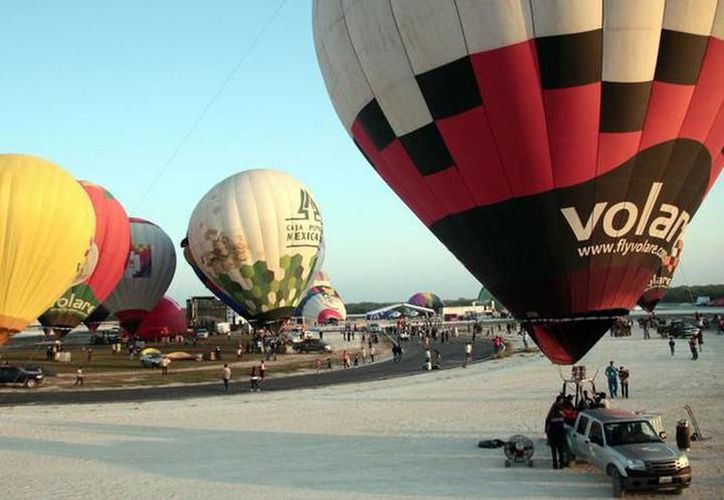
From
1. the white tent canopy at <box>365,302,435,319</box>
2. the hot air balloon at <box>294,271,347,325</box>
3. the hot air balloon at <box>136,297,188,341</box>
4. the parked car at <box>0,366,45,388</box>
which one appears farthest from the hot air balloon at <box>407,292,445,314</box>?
the parked car at <box>0,366,45,388</box>

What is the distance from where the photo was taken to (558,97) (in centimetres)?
1074

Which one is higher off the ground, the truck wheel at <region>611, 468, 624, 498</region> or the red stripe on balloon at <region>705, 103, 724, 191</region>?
the red stripe on balloon at <region>705, 103, 724, 191</region>

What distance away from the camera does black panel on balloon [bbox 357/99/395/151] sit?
41.8ft

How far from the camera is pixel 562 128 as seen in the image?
426 inches

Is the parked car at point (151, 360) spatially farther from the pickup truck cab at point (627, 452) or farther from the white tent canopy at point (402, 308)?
the white tent canopy at point (402, 308)

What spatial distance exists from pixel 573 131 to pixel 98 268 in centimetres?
2892

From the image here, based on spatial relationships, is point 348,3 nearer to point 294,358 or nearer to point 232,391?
point 232,391

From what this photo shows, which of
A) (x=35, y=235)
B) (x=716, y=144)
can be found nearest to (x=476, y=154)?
(x=716, y=144)

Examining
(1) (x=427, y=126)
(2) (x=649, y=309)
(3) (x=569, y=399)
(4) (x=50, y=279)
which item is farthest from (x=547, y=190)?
(2) (x=649, y=309)

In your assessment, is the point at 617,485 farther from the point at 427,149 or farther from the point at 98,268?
the point at 98,268

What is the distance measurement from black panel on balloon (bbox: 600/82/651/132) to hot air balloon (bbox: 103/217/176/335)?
1449 inches

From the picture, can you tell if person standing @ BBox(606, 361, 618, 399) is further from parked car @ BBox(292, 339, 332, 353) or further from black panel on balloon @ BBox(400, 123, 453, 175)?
parked car @ BBox(292, 339, 332, 353)

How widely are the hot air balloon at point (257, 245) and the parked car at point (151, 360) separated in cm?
479

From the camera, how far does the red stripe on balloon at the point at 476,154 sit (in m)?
11.3
